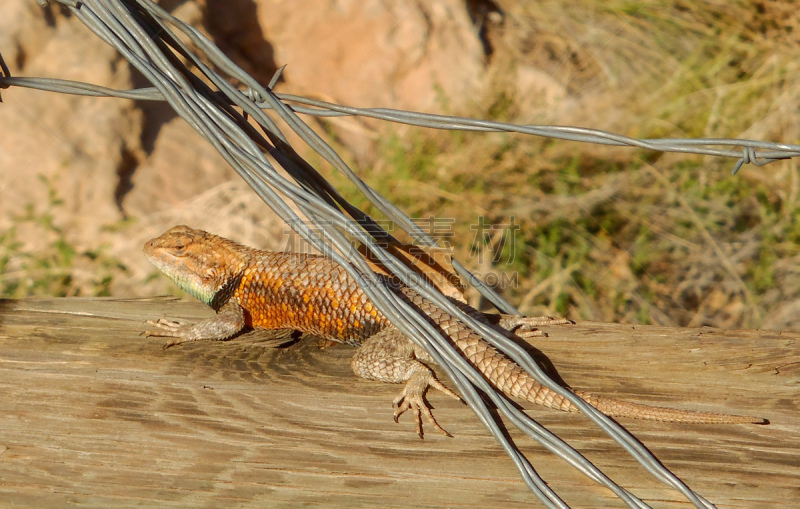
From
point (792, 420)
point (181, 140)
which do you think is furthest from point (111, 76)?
point (792, 420)

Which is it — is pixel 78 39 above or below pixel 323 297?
above

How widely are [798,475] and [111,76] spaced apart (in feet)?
19.3

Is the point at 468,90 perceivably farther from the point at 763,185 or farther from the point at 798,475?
the point at 798,475

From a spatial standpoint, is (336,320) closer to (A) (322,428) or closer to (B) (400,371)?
(B) (400,371)

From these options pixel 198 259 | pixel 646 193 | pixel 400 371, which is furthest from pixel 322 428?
pixel 646 193

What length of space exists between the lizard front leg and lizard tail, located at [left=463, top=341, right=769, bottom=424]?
103 centimetres

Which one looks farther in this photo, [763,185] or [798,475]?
[763,185]

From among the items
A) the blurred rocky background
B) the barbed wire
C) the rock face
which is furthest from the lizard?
the rock face

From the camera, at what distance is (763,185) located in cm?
525

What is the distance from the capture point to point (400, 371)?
2129 millimetres

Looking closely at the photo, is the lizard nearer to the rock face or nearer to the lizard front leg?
the lizard front leg

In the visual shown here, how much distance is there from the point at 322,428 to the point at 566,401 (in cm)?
72

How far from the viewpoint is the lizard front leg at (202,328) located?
2.28 m

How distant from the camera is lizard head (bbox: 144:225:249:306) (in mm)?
3039
